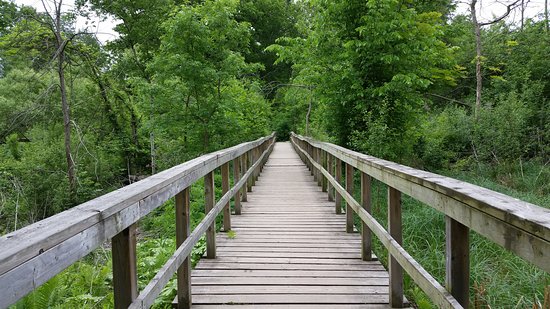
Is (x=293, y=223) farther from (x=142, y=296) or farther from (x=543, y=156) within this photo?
(x=543, y=156)

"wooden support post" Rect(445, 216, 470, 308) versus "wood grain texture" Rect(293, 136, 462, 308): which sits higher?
"wooden support post" Rect(445, 216, 470, 308)

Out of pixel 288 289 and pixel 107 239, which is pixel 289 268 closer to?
pixel 288 289

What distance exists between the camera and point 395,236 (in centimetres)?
283

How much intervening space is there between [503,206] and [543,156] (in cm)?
1348

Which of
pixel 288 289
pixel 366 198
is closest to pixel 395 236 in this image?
pixel 366 198

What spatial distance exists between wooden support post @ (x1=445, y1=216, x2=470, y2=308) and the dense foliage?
153cm

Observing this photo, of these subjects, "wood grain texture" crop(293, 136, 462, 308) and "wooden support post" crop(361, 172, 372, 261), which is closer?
"wood grain texture" crop(293, 136, 462, 308)

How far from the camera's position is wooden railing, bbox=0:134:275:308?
3.28ft

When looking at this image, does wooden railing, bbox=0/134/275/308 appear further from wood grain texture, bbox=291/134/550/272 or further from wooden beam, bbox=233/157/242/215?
wooden beam, bbox=233/157/242/215

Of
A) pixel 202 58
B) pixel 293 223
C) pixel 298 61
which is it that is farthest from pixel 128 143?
pixel 293 223

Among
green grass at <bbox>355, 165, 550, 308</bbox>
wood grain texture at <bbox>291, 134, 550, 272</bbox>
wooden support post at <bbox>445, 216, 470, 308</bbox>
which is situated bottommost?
green grass at <bbox>355, 165, 550, 308</bbox>

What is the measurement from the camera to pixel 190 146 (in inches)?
513

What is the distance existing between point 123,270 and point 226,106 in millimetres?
10479

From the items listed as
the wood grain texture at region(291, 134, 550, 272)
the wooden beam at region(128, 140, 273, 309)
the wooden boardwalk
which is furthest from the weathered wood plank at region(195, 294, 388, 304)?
the wood grain texture at region(291, 134, 550, 272)
